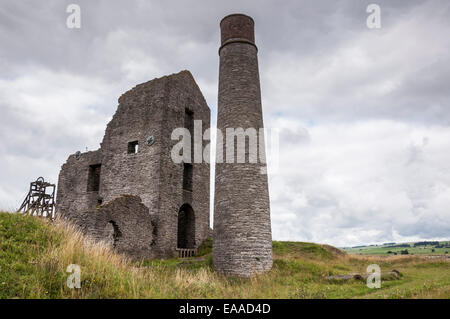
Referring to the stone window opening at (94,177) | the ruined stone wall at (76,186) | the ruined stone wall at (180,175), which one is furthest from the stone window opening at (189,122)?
the stone window opening at (94,177)

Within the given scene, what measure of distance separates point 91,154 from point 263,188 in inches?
502

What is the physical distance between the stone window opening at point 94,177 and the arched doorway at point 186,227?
19.0 feet

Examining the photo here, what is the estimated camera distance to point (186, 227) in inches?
729

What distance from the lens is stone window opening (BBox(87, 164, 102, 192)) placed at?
20.1m

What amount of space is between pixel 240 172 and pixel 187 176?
278 inches

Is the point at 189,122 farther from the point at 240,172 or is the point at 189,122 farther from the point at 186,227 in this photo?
the point at 240,172

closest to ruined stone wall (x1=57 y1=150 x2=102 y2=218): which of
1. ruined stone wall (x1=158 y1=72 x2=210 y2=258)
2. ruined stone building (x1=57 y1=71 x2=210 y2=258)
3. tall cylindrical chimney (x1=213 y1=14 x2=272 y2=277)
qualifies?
ruined stone building (x1=57 y1=71 x2=210 y2=258)

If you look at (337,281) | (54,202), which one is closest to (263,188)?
(337,281)

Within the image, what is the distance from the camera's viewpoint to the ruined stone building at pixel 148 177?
1485cm

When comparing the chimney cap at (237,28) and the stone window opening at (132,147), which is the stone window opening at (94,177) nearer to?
the stone window opening at (132,147)

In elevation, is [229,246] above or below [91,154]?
below

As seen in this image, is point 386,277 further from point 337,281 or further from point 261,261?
point 261,261
